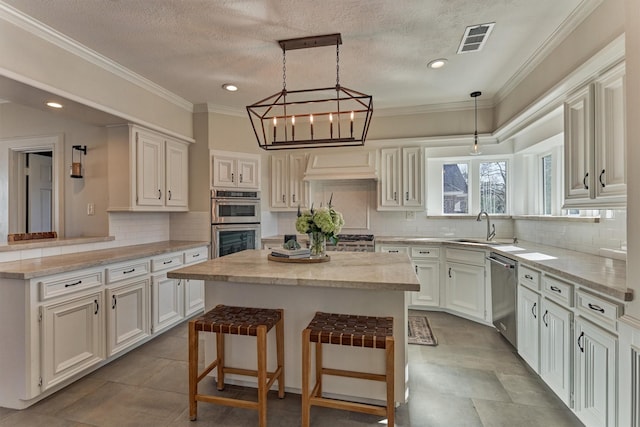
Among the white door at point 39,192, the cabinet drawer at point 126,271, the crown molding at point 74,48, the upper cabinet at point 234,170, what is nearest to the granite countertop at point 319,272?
the cabinet drawer at point 126,271

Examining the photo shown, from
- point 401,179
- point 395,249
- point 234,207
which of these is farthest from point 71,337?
point 401,179

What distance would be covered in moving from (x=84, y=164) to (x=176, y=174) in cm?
93

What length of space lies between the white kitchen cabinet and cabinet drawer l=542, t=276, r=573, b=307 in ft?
10.1

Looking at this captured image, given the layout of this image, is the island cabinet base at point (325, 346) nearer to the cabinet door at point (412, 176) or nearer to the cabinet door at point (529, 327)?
the cabinet door at point (529, 327)

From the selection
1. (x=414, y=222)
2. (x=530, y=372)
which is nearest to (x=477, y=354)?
(x=530, y=372)

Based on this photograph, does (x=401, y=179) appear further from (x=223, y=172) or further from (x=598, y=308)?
(x=598, y=308)

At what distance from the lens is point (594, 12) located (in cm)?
202

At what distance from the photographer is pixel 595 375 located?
170 cm

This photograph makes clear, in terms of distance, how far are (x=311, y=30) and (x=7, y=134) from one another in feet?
12.4

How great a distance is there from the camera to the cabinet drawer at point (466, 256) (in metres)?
3.53

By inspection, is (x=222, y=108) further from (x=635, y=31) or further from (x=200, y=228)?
(x=635, y=31)

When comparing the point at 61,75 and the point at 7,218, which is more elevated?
the point at 61,75

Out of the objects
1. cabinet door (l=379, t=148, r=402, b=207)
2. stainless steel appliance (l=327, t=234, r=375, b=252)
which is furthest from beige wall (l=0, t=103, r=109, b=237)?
cabinet door (l=379, t=148, r=402, b=207)

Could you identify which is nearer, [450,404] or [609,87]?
[609,87]
